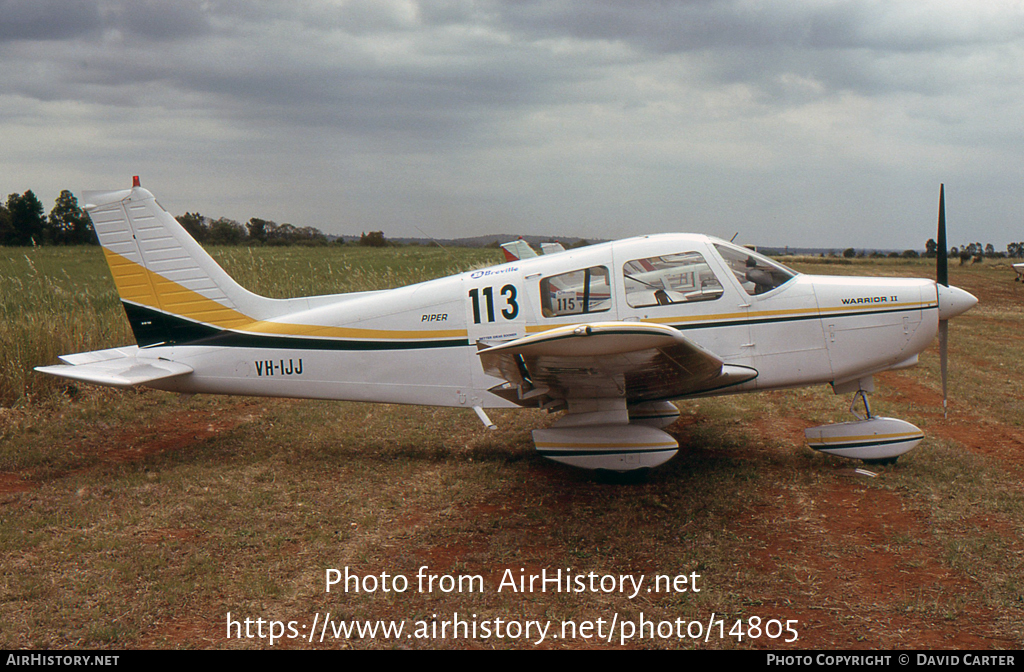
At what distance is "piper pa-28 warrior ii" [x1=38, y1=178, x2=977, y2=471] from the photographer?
20.1ft

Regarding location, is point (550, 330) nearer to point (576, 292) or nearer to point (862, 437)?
point (576, 292)

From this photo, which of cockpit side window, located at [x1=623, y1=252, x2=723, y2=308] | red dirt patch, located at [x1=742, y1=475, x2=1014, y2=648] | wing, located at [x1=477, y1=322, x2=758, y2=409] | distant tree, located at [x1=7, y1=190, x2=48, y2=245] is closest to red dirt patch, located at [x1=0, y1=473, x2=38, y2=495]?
wing, located at [x1=477, y1=322, x2=758, y2=409]

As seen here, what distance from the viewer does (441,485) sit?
630cm

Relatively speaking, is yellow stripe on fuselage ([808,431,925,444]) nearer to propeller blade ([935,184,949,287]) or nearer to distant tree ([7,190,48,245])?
propeller blade ([935,184,949,287])

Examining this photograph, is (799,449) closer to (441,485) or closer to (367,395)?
(441,485)

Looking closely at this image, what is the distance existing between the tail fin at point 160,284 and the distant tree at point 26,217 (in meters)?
38.4

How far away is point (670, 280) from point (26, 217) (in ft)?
151

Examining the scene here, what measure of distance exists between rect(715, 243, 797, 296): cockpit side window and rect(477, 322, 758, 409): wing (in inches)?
32.9

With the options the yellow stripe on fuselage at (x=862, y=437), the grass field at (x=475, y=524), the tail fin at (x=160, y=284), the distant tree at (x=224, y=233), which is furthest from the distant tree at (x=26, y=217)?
the yellow stripe on fuselage at (x=862, y=437)

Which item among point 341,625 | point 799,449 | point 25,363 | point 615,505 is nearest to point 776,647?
point 615,505

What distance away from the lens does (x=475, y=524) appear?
17.8ft

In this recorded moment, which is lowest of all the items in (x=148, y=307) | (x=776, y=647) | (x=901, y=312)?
(x=776, y=647)

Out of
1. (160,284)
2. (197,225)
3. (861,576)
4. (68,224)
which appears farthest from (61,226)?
(861,576)
